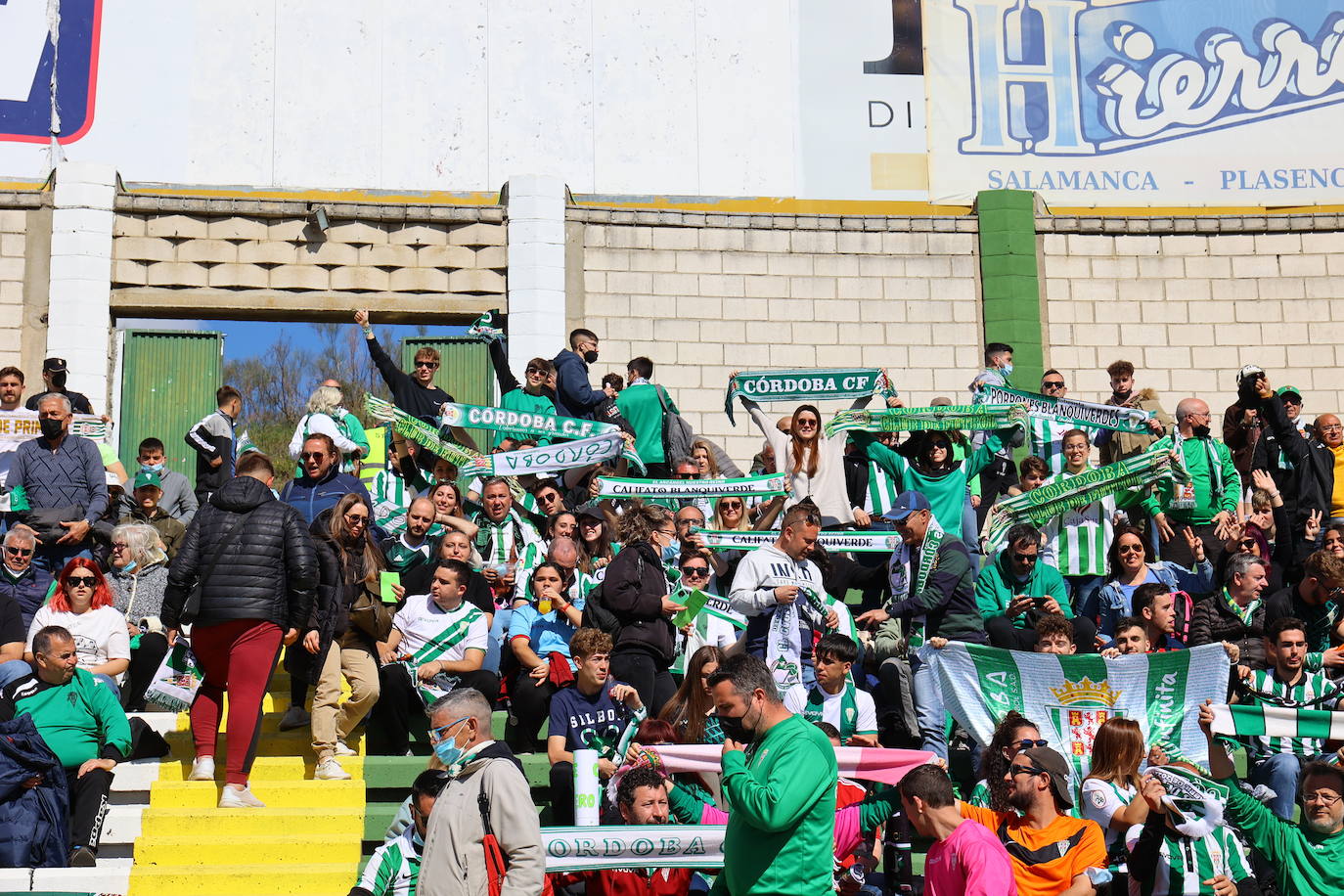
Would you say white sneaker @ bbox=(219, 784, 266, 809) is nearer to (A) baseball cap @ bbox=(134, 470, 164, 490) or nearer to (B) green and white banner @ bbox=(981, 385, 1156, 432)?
(A) baseball cap @ bbox=(134, 470, 164, 490)

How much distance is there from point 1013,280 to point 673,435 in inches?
209

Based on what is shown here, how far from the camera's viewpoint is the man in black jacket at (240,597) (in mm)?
8992

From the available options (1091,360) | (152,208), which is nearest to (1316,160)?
(1091,360)

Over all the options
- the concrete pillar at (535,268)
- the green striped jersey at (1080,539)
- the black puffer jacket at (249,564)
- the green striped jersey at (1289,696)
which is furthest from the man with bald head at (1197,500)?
the black puffer jacket at (249,564)

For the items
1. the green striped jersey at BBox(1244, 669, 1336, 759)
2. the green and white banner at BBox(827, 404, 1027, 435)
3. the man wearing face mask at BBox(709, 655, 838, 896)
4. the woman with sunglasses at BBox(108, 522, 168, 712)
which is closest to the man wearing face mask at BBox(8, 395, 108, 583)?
the woman with sunglasses at BBox(108, 522, 168, 712)

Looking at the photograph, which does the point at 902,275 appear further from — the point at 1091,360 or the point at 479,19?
A: the point at 479,19

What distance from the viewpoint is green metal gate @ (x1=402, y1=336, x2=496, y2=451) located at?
18.0 metres

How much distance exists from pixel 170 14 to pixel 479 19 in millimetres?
3386

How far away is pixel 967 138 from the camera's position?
1903 cm

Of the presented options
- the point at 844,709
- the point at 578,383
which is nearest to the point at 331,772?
the point at 844,709

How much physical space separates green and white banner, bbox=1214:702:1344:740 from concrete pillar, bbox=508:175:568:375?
9689 mm

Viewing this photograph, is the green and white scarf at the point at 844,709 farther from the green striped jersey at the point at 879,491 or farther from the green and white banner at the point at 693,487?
the green striped jersey at the point at 879,491

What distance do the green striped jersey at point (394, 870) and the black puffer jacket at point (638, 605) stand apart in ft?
9.23

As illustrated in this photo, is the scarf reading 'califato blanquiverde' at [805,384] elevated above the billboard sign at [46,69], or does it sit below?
below
